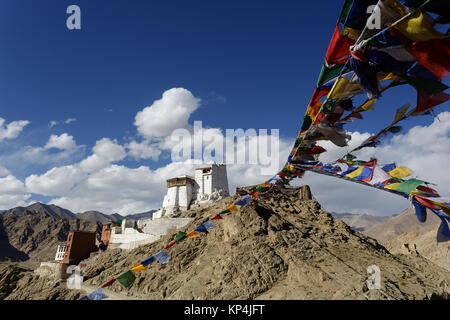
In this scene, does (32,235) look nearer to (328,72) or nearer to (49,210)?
(49,210)

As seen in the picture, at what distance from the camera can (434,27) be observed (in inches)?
131

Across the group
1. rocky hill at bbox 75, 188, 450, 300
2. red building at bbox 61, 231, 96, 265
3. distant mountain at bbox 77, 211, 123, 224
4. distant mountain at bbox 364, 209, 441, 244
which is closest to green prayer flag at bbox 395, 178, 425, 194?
rocky hill at bbox 75, 188, 450, 300

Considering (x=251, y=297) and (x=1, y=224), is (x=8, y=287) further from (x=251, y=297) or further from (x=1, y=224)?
(x=1, y=224)

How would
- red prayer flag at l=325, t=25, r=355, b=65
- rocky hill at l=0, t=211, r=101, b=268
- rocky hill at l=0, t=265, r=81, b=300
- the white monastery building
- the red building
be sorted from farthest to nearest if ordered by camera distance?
rocky hill at l=0, t=211, r=101, b=268
the white monastery building
the red building
rocky hill at l=0, t=265, r=81, b=300
red prayer flag at l=325, t=25, r=355, b=65

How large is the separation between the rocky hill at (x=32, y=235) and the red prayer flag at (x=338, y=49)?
9090cm

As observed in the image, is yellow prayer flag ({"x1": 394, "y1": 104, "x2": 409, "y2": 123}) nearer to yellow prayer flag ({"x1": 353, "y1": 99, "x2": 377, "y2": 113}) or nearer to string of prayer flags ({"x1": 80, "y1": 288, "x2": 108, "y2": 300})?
yellow prayer flag ({"x1": 353, "y1": 99, "x2": 377, "y2": 113})

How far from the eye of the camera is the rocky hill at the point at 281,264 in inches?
455

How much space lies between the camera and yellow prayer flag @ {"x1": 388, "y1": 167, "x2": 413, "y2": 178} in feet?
18.7

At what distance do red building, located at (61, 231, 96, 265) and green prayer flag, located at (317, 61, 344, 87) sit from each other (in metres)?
35.3

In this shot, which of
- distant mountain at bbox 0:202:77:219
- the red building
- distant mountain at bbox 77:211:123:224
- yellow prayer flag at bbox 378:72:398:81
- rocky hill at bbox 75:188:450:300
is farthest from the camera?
distant mountain at bbox 77:211:123:224

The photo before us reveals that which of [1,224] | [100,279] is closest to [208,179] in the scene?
[100,279]
